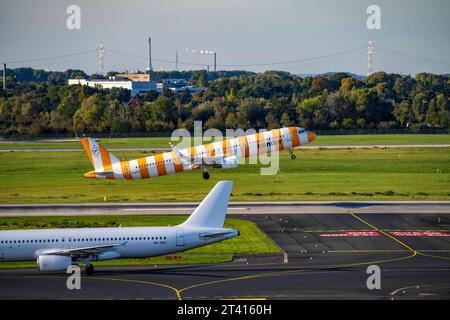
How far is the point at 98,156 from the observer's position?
109500mm

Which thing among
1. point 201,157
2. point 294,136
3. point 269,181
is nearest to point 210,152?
point 201,157

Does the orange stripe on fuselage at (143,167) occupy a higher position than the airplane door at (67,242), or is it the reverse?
the orange stripe on fuselage at (143,167)

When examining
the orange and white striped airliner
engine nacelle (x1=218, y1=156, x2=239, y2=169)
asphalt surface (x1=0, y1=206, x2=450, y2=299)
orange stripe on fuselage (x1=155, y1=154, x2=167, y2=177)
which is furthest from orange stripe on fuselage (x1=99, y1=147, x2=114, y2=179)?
asphalt surface (x1=0, y1=206, x2=450, y2=299)

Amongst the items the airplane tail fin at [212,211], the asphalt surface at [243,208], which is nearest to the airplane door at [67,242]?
the airplane tail fin at [212,211]

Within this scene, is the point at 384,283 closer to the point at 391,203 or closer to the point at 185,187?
the point at 391,203

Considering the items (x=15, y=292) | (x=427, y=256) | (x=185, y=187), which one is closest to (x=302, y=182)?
(x=185, y=187)

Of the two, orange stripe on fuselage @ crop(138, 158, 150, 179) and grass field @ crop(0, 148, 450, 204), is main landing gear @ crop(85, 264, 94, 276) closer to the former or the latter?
grass field @ crop(0, 148, 450, 204)

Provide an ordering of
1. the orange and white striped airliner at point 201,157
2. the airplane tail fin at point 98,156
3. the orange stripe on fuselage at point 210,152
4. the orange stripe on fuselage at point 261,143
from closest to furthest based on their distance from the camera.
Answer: the airplane tail fin at point 98,156
the orange and white striped airliner at point 201,157
the orange stripe on fuselage at point 261,143
the orange stripe on fuselage at point 210,152

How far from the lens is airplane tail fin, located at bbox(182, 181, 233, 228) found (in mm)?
68000

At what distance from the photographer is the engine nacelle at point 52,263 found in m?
65.0

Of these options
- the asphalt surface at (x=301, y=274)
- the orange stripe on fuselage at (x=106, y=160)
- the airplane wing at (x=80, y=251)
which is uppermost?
the orange stripe on fuselage at (x=106, y=160)

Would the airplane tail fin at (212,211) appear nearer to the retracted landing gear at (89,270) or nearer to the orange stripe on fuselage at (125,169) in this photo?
the retracted landing gear at (89,270)

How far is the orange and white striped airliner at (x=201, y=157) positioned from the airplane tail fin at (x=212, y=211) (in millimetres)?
42588
